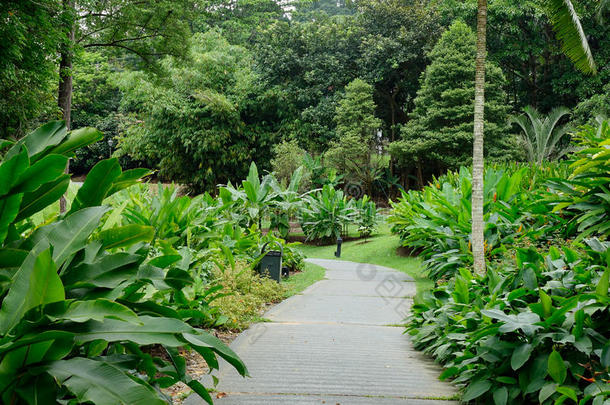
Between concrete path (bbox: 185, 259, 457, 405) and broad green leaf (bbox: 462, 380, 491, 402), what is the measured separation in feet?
0.67

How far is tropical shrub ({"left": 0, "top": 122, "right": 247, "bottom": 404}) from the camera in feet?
5.26

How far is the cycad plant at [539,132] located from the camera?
19953 mm

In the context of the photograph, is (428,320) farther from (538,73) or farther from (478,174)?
(538,73)

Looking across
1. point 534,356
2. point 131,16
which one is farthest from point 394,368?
point 131,16

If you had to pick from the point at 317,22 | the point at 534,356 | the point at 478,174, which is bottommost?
the point at 534,356

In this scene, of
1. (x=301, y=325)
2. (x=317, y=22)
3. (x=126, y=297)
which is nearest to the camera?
(x=126, y=297)

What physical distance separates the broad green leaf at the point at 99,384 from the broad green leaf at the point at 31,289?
22 cm

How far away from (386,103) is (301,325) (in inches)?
895

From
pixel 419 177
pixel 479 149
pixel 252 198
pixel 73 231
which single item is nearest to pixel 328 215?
pixel 252 198

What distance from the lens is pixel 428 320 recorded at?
4180 mm

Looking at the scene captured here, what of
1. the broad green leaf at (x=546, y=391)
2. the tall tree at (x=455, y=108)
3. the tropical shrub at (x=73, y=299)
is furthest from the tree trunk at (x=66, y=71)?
→ the tall tree at (x=455, y=108)

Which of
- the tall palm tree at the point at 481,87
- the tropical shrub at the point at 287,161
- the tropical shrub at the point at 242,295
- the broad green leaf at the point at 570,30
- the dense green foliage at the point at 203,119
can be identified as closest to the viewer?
the tropical shrub at the point at 242,295

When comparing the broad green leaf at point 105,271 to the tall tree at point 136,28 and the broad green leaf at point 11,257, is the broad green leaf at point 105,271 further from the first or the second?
the tall tree at point 136,28

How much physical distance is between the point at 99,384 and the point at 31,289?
389 mm
